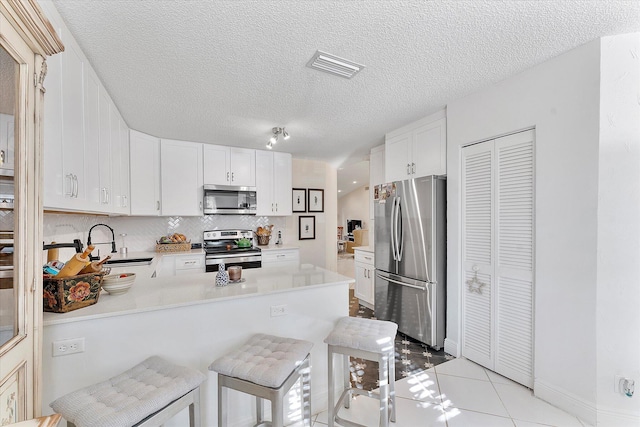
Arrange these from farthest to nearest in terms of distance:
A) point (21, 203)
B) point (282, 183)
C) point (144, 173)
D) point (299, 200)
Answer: point (299, 200) < point (282, 183) < point (144, 173) < point (21, 203)

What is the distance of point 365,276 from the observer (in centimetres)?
401

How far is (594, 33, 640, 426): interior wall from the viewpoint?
63.7 inches

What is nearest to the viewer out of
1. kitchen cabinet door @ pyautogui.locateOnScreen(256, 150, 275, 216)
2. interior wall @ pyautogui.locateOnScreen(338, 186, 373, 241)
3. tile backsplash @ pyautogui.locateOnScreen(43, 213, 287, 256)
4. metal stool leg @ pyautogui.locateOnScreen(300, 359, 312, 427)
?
metal stool leg @ pyautogui.locateOnScreen(300, 359, 312, 427)

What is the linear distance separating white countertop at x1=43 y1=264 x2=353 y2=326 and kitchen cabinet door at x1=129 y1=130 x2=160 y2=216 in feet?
4.66

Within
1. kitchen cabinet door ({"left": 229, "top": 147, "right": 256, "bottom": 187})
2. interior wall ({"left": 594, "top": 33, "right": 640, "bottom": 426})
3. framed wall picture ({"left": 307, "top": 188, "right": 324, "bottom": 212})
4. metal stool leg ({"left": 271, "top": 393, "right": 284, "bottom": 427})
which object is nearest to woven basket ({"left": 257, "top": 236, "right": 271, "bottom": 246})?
kitchen cabinet door ({"left": 229, "top": 147, "right": 256, "bottom": 187})

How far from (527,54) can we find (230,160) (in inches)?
142

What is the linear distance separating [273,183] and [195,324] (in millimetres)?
3101

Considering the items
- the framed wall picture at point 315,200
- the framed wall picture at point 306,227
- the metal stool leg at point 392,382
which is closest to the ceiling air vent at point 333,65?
the metal stool leg at point 392,382

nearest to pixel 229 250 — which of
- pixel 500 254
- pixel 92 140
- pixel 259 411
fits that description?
pixel 92 140

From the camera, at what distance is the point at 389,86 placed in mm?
2219

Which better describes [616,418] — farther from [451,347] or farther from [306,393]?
[306,393]

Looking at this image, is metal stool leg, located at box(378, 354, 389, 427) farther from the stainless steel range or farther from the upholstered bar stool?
the stainless steel range

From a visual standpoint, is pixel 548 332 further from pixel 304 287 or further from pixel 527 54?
pixel 527 54

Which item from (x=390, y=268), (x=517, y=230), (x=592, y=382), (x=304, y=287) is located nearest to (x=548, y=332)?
(x=592, y=382)
